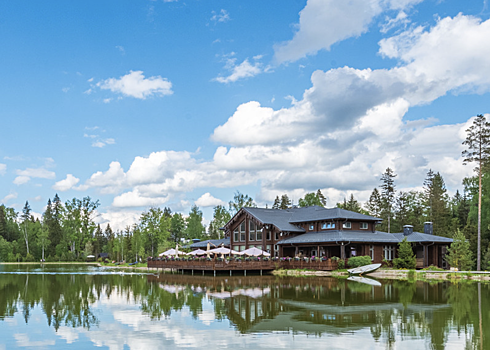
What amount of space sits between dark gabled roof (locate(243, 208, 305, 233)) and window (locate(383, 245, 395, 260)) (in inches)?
395

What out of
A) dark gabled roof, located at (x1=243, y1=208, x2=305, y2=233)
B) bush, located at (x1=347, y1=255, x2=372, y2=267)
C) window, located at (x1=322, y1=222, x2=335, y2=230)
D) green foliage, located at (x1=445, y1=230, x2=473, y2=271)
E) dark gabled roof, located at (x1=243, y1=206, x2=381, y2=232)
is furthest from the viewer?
dark gabled roof, located at (x1=243, y1=208, x2=305, y2=233)

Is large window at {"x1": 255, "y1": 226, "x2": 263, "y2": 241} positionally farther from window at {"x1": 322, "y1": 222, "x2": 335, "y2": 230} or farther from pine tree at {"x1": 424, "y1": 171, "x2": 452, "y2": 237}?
pine tree at {"x1": 424, "y1": 171, "x2": 452, "y2": 237}

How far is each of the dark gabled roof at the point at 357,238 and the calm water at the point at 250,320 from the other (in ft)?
61.5

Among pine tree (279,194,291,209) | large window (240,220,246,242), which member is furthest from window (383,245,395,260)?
pine tree (279,194,291,209)

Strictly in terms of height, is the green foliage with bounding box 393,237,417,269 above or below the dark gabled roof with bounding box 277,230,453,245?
below

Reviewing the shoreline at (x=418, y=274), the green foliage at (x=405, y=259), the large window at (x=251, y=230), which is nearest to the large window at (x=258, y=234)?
the large window at (x=251, y=230)

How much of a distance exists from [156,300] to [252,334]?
11.3 meters

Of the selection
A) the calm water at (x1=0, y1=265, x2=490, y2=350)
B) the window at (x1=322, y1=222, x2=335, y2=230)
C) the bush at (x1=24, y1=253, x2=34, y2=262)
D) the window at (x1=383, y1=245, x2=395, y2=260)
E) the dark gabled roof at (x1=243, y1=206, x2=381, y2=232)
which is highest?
the dark gabled roof at (x1=243, y1=206, x2=381, y2=232)

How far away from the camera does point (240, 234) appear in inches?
2421

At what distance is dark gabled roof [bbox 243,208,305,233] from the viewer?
5625cm

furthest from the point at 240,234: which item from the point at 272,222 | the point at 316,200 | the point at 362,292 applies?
the point at 316,200

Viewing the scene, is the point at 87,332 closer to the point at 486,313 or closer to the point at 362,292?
the point at 486,313

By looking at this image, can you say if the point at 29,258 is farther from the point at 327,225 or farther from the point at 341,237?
the point at 341,237

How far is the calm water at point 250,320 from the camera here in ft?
48.0
